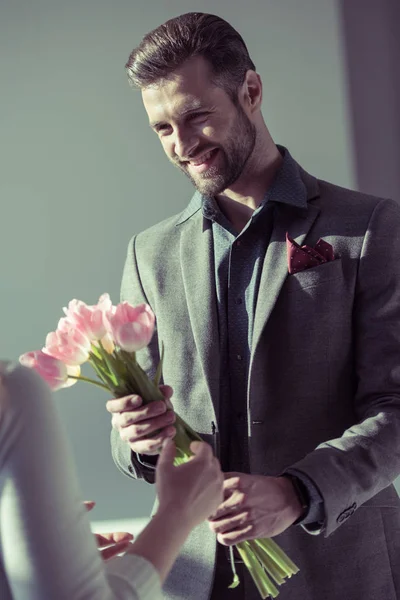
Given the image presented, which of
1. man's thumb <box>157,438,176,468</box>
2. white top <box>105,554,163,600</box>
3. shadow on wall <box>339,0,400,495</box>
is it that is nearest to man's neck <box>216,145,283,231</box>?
shadow on wall <box>339,0,400,495</box>

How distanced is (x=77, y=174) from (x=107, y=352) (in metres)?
1.73

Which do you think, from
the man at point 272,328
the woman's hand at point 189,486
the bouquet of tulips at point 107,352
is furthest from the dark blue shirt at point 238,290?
the woman's hand at point 189,486

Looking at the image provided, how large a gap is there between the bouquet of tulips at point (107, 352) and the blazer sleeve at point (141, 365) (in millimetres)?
319

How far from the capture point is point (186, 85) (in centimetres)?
213

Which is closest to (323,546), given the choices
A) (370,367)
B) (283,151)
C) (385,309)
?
(370,367)

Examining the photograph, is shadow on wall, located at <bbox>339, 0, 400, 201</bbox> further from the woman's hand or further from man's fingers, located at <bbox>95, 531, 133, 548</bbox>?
the woman's hand

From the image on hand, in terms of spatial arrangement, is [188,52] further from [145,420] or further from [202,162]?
[145,420]

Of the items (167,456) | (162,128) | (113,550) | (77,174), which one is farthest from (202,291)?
(77,174)

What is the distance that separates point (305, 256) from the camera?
80.0 inches

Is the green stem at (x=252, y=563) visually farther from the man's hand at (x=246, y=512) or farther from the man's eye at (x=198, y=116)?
the man's eye at (x=198, y=116)

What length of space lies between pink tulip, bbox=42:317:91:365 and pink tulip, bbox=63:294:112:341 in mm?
11

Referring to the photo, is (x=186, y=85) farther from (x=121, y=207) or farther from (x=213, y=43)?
(x=121, y=207)

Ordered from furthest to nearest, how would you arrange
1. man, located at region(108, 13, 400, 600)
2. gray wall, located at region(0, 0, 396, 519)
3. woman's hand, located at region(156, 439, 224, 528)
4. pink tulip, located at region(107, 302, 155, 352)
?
gray wall, located at region(0, 0, 396, 519) < man, located at region(108, 13, 400, 600) < pink tulip, located at region(107, 302, 155, 352) < woman's hand, located at region(156, 439, 224, 528)

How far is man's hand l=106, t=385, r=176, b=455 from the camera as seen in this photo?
1.64m
